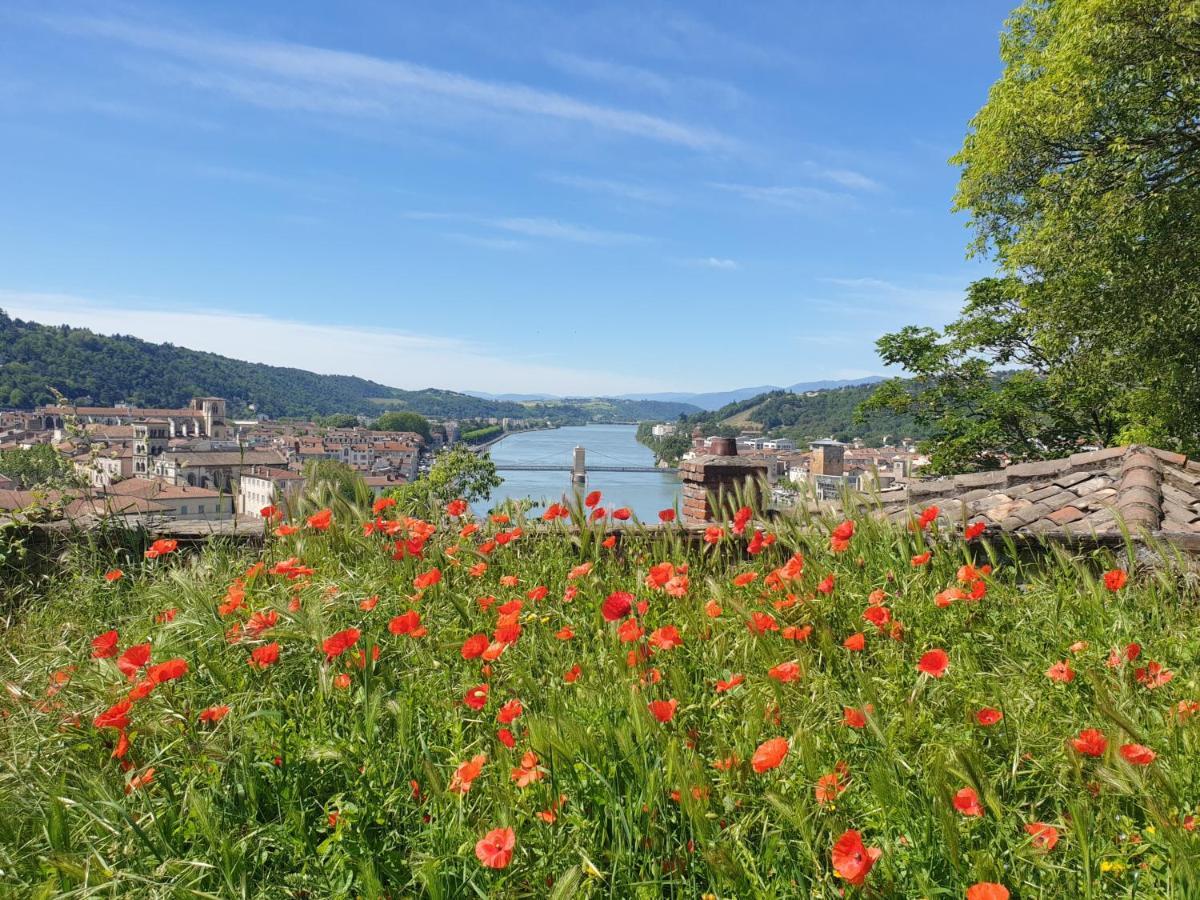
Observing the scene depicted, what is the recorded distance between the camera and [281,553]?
3395 millimetres

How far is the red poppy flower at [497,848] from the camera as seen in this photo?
1.30 meters

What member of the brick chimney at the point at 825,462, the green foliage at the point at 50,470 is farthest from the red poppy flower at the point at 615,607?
the green foliage at the point at 50,470

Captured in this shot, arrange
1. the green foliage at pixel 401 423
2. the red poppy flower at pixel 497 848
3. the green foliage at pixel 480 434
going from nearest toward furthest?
the red poppy flower at pixel 497 848, the green foliage at pixel 480 434, the green foliage at pixel 401 423

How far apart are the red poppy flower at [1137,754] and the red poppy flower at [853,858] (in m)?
0.52

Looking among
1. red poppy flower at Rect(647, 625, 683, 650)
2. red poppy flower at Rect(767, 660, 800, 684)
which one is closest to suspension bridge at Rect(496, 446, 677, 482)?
red poppy flower at Rect(647, 625, 683, 650)

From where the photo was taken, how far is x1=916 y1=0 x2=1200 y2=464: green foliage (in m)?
10.3

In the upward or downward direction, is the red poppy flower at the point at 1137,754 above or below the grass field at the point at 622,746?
above

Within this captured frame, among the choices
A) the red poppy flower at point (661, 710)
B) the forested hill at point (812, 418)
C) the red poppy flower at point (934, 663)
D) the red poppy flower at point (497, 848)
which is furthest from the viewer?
the forested hill at point (812, 418)

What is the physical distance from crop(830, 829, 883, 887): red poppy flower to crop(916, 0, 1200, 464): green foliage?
38.9 ft

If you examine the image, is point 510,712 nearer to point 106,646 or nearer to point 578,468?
point 106,646

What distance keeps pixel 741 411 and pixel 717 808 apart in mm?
132944

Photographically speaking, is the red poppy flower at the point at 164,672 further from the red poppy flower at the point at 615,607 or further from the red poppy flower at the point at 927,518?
the red poppy flower at the point at 927,518

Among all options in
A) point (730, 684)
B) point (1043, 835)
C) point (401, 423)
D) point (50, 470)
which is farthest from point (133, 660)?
point (401, 423)

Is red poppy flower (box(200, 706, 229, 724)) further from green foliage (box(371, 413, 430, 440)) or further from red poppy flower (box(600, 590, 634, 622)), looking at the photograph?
green foliage (box(371, 413, 430, 440))
